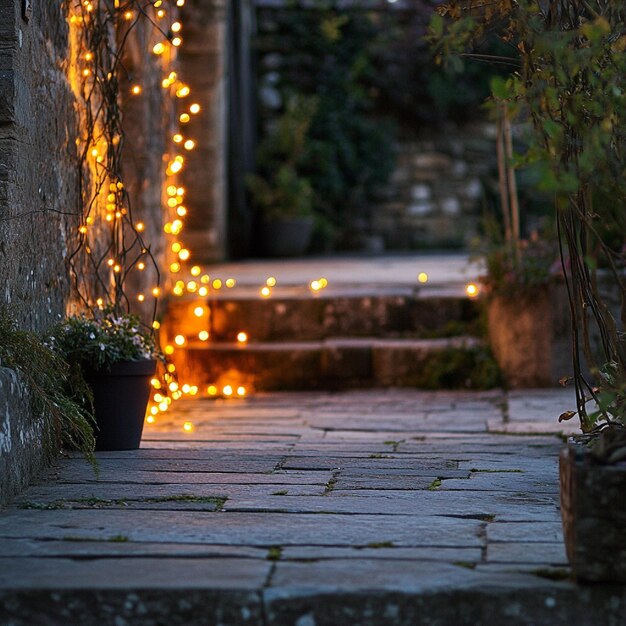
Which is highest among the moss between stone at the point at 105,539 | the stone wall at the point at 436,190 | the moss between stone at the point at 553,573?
the stone wall at the point at 436,190

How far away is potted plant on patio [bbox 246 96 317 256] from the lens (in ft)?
34.0

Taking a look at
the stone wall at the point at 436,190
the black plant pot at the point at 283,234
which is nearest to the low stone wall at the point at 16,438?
the black plant pot at the point at 283,234

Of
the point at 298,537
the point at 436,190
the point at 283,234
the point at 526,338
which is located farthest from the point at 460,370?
the point at 436,190

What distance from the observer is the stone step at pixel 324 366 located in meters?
6.14

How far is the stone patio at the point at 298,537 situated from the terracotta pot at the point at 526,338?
1595 mm

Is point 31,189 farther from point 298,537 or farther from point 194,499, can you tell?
point 298,537

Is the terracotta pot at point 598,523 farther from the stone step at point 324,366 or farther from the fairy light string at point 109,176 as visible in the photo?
the stone step at point 324,366

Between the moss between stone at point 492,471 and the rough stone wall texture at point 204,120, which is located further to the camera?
the rough stone wall texture at point 204,120

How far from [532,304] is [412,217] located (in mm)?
6347

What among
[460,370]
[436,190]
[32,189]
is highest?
[32,189]

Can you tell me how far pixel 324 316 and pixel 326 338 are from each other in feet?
0.42

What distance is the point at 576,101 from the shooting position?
2850mm

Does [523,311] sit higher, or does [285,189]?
[285,189]

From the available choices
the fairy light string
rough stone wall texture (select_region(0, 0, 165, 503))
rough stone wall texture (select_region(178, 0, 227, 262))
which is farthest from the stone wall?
rough stone wall texture (select_region(0, 0, 165, 503))
